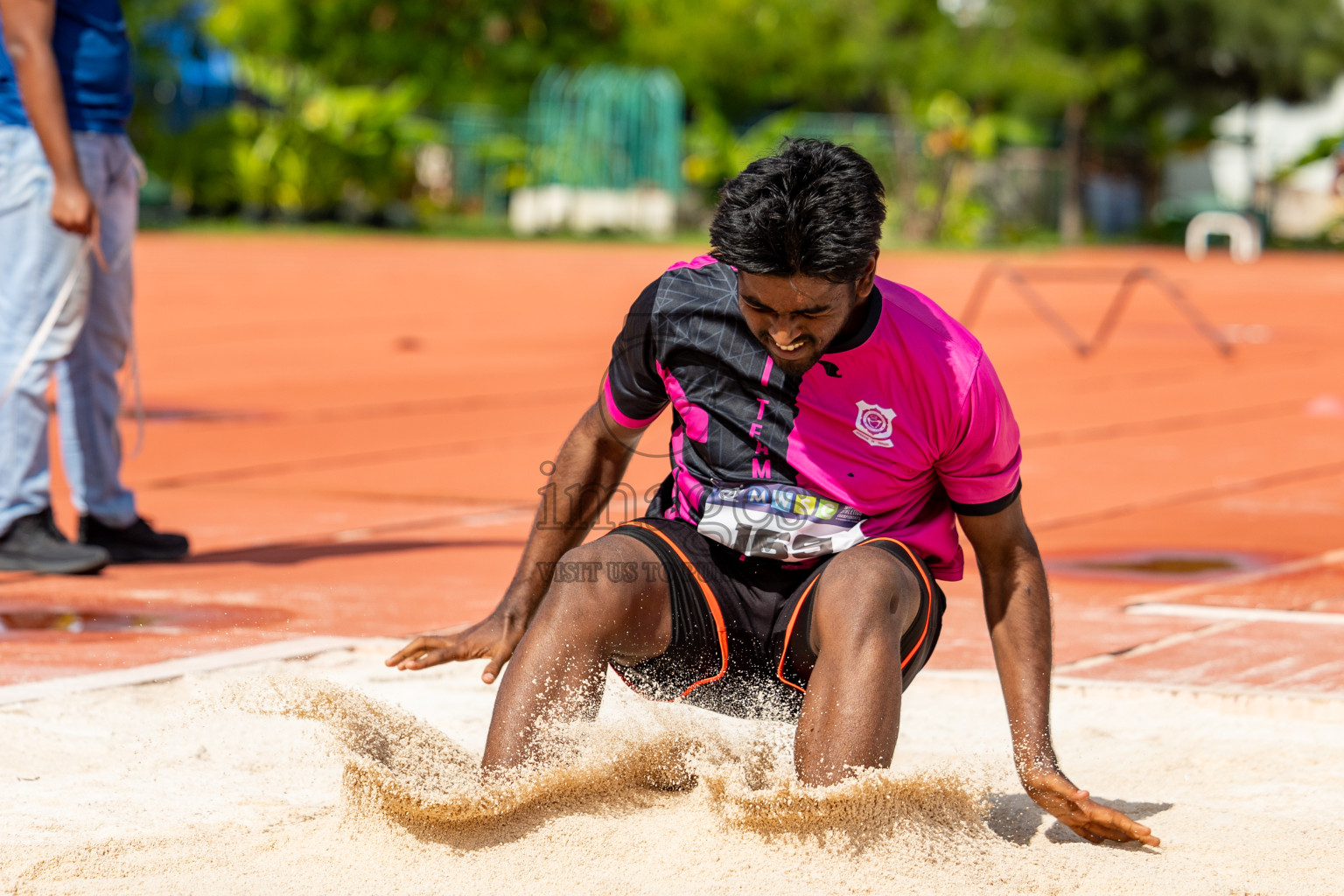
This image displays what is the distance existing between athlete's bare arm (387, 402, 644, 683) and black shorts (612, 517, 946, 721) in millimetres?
140

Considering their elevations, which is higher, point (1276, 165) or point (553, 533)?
point (1276, 165)

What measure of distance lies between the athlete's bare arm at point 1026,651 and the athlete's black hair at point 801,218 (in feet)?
1.87

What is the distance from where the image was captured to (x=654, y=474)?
289 inches

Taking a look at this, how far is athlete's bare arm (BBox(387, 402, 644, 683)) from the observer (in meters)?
3.13

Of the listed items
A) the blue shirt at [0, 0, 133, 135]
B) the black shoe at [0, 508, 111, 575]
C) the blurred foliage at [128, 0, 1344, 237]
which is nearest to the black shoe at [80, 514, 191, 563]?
the black shoe at [0, 508, 111, 575]

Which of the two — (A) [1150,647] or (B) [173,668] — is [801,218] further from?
(A) [1150,647]

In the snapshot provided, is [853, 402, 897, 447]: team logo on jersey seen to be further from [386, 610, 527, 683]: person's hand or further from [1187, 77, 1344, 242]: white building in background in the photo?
[1187, 77, 1344, 242]: white building in background

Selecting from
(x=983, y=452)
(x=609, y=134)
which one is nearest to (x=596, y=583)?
(x=983, y=452)

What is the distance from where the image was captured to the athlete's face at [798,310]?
2.79 metres

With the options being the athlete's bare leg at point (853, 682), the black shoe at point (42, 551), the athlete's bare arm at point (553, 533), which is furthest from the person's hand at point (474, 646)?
the black shoe at point (42, 551)

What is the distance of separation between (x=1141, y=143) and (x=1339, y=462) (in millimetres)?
31716

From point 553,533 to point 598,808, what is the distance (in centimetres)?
52

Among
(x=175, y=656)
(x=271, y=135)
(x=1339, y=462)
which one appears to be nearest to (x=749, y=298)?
(x=175, y=656)

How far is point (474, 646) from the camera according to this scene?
124 inches
